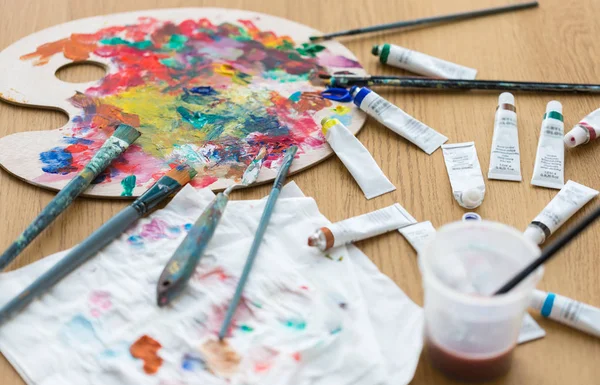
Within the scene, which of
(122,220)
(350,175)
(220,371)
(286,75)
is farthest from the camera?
(286,75)

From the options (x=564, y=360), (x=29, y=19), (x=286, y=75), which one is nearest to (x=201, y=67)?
(x=286, y=75)

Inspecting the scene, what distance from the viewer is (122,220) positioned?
0.96m

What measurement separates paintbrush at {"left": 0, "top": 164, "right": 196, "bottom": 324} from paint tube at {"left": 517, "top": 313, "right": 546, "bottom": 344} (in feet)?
1.63

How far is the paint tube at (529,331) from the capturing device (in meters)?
0.83

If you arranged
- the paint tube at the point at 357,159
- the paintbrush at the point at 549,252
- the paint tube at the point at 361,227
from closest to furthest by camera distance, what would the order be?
the paintbrush at the point at 549,252
the paint tube at the point at 361,227
the paint tube at the point at 357,159

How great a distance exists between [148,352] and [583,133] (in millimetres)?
722

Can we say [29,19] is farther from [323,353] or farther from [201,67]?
[323,353]

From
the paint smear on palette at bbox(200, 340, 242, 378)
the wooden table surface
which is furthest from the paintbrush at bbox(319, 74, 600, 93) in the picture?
the paint smear on palette at bbox(200, 340, 242, 378)

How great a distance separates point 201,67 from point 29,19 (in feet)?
1.29

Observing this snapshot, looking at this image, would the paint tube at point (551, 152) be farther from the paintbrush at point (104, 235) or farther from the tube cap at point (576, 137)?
the paintbrush at point (104, 235)

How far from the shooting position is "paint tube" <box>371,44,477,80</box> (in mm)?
1282

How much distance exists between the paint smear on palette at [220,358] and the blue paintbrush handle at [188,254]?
84 mm

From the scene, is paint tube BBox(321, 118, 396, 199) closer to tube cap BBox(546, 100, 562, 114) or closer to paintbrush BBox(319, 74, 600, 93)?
paintbrush BBox(319, 74, 600, 93)

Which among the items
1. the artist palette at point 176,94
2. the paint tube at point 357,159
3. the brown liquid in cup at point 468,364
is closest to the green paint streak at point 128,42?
the artist palette at point 176,94
